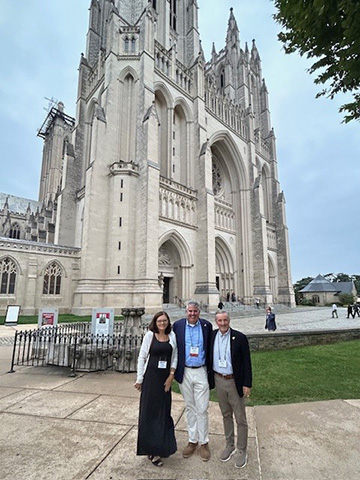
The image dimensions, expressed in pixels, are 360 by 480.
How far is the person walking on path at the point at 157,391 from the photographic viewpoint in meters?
2.58

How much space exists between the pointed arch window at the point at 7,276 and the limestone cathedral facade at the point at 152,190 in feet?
0.22

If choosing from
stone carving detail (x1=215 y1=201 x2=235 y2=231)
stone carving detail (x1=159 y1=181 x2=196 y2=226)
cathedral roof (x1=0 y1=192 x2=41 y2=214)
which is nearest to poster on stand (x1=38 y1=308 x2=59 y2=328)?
stone carving detail (x1=159 y1=181 x2=196 y2=226)

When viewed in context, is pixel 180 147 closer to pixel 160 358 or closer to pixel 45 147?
pixel 160 358

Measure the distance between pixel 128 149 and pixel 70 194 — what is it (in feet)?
25.6

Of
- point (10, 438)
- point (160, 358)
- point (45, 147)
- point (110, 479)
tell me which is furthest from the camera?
point (45, 147)

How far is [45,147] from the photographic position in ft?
180

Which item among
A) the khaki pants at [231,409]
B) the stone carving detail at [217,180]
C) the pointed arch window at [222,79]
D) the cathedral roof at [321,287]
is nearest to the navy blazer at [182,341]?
the khaki pants at [231,409]

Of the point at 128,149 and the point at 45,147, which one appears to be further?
the point at 45,147

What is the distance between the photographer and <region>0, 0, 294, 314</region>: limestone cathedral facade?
19219 mm

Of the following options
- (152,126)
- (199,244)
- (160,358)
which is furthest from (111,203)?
(160,358)

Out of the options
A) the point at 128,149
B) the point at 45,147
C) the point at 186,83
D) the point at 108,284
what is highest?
the point at 45,147

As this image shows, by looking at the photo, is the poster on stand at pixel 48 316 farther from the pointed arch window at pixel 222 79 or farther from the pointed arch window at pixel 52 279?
the pointed arch window at pixel 222 79

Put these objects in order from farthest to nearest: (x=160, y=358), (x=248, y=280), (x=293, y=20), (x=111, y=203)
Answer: (x=248, y=280) → (x=111, y=203) → (x=293, y=20) → (x=160, y=358)

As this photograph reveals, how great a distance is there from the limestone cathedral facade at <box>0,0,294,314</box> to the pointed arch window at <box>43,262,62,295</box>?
7 cm
